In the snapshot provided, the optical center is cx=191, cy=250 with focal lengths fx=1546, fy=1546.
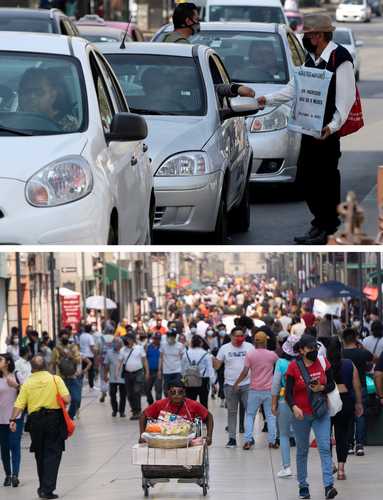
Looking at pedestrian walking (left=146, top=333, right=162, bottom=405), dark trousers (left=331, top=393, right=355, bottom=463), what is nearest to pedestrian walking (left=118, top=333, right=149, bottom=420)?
pedestrian walking (left=146, top=333, right=162, bottom=405)

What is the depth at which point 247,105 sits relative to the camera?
13516mm

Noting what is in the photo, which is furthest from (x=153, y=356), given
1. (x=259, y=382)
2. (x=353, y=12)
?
(x=353, y=12)

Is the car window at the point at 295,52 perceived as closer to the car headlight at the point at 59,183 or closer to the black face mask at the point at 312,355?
the black face mask at the point at 312,355

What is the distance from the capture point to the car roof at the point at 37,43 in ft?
33.3

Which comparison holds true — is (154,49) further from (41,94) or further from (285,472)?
(41,94)

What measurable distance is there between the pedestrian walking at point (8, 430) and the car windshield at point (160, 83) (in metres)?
2.78

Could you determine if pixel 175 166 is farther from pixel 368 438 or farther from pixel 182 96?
pixel 368 438

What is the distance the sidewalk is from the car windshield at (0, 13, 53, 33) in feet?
19.1

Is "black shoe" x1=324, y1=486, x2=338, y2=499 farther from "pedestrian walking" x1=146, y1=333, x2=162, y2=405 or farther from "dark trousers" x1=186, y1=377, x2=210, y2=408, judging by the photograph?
"pedestrian walking" x1=146, y1=333, x2=162, y2=405

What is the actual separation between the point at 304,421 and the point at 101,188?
3766 millimetres

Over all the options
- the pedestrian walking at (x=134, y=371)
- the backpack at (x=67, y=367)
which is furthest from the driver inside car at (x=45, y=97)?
the pedestrian walking at (x=134, y=371)

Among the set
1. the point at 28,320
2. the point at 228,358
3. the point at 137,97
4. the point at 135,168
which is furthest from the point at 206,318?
the point at 135,168

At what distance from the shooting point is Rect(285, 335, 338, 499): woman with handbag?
12039 millimetres

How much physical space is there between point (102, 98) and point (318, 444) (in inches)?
141
